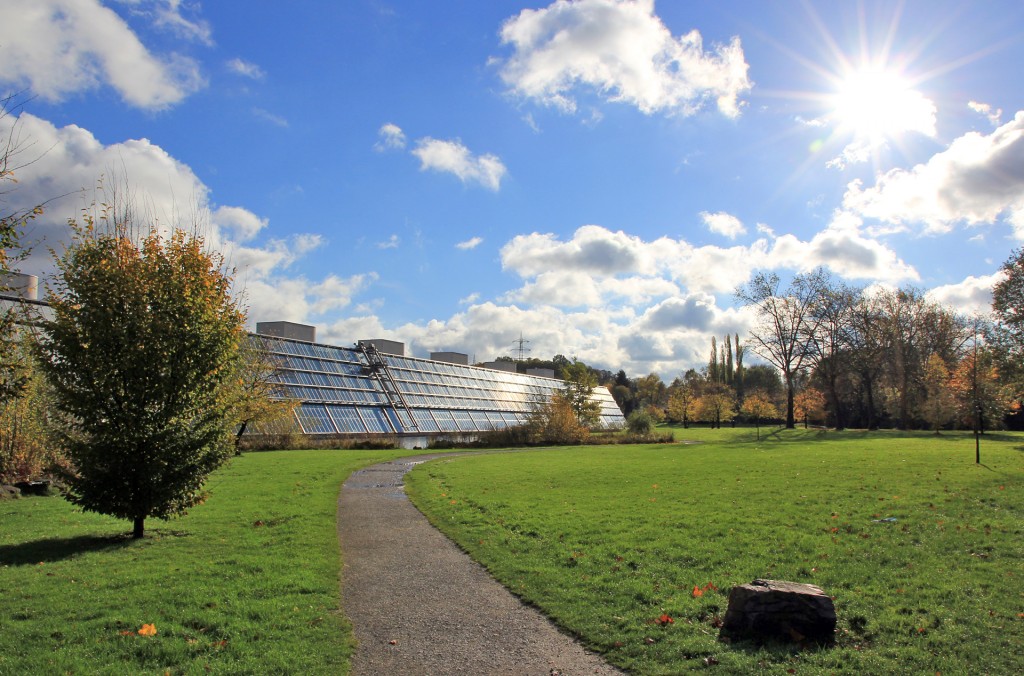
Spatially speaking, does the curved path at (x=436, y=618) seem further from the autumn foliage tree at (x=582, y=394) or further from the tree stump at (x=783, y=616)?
the autumn foliage tree at (x=582, y=394)

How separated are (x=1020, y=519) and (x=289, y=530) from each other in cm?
1386

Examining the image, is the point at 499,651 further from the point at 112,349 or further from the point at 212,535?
the point at 112,349

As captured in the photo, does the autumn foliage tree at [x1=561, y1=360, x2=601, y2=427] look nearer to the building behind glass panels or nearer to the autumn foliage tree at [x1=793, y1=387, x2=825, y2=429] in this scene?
the building behind glass panels

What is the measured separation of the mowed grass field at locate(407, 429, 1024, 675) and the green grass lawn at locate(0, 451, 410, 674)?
8.68 ft

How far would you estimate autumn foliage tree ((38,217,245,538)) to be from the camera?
11.0 metres

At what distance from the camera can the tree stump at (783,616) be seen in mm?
5969

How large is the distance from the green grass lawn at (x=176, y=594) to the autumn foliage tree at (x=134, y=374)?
108cm

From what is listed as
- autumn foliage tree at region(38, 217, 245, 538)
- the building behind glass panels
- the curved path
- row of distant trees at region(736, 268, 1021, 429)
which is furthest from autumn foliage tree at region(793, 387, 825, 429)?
autumn foliage tree at region(38, 217, 245, 538)

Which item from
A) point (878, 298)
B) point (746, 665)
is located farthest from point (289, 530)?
point (878, 298)

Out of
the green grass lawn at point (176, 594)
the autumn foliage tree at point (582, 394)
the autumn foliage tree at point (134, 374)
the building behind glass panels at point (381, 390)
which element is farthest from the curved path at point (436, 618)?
the autumn foliage tree at point (582, 394)

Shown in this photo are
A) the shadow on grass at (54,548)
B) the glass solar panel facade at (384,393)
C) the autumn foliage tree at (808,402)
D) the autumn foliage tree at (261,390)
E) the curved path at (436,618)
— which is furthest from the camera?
the autumn foliage tree at (808,402)

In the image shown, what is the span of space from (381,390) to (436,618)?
43.3 metres

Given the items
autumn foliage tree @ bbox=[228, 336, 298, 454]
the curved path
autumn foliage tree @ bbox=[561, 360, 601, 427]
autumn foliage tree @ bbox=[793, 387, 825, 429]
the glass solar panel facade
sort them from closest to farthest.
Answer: the curved path → autumn foliage tree @ bbox=[228, 336, 298, 454] → the glass solar panel facade → autumn foliage tree @ bbox=[561, 360, 601, 427] → autumn foliage tree @ bbox=[793, 387, 825, 429]

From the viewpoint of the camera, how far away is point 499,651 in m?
5.96
